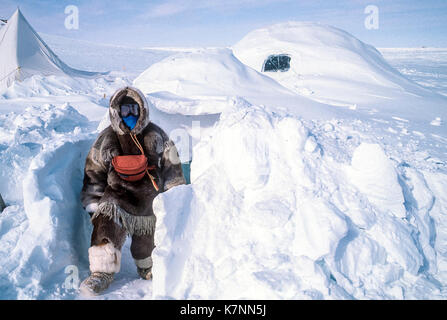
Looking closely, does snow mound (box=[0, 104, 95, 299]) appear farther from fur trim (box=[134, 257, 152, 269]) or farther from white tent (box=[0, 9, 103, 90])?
white tent (box=[0, 9, 103, 90])

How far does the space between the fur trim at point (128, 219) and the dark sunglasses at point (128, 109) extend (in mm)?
654

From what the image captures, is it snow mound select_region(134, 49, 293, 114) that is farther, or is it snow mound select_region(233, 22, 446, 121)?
snow mound select_region(233, 22, 446, 121)

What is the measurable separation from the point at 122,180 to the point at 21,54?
35.1 feet

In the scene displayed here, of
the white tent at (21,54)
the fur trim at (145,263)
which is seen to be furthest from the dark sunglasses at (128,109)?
the white tent at (21,54)

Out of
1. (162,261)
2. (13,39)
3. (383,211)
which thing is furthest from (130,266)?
(13,39)

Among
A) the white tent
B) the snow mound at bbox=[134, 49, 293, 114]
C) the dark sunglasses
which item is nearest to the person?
the dark sunglasses

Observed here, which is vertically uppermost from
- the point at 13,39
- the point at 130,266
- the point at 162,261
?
the point at 13,39

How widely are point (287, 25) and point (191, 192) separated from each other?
9.93m

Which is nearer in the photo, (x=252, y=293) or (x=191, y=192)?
(x=252, y=293)

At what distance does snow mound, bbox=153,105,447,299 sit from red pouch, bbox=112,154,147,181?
30 cm

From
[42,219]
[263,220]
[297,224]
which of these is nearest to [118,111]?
[42,219]

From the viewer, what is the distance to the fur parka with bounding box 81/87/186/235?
1.73 meters

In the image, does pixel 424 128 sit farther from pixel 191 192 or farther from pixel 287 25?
pixel 287 25

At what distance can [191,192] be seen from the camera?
1753 mm
